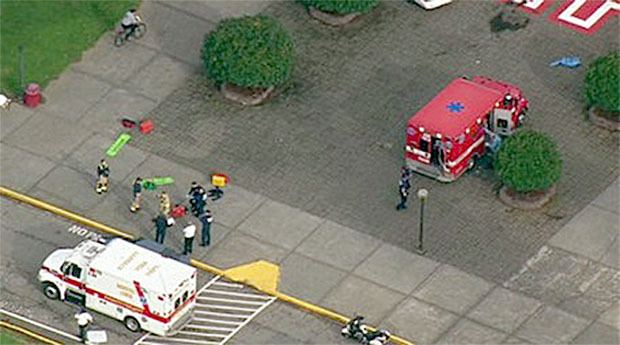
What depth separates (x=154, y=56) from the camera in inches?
3969

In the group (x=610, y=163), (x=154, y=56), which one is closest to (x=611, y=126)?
(x=610, y=163)

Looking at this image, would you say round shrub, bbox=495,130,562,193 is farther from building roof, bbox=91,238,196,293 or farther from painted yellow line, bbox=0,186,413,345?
building roof, bbox=91,238,196,293

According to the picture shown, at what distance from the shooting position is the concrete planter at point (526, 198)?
302ft

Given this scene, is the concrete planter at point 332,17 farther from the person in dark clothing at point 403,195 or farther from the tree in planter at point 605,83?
the person in dark clothing at point 403,195

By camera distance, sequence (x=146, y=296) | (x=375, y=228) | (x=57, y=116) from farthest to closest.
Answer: (x=57, y=116) → (x=375, y=228) → (x=146, y=296)

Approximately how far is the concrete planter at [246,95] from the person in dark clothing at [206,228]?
876 cm

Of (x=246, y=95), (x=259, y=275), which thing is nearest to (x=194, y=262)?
(x=259, y=275)

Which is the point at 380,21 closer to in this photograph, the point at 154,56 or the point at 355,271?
the point at 154,56

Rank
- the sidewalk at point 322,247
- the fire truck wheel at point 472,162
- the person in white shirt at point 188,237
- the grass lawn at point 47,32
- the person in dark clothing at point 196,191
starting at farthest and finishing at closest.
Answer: the grass lawn at point 47,32 → the fire truck wheel at point 472,162 → the person in dark clothing at point 196,191 → the person in white shirt at point 188,237 → the sidewalk at point 322,247

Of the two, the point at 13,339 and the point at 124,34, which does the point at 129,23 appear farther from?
the point at 13,339

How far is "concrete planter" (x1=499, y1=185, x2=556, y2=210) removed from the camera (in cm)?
9219

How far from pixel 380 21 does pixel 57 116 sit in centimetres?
1512

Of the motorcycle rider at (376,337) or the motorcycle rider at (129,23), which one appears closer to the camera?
the motorcycle rider at (376,337)

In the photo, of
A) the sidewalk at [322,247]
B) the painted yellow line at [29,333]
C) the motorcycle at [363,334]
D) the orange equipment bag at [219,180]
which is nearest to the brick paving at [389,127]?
the orange equipment bag at [219,180]
